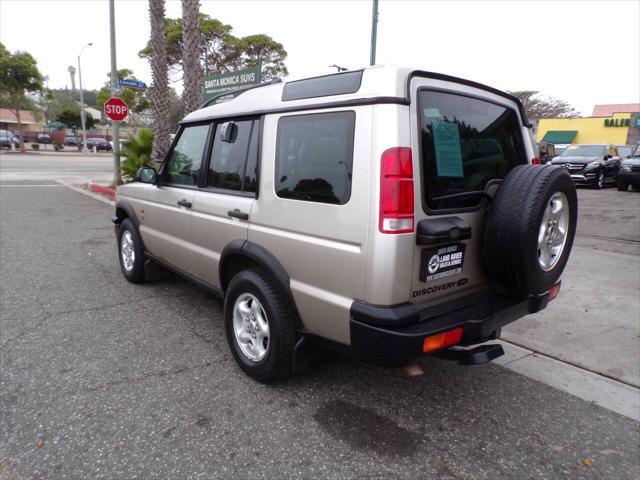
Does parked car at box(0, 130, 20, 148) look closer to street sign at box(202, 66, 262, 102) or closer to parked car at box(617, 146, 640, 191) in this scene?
street sign at box(202, 66, 262, 102)

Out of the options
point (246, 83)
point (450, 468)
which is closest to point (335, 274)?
point (450, 468)

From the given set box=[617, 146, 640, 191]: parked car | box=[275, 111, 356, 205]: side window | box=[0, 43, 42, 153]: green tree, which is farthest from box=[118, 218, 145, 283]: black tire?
box=[0, 43, 42, 153]: green tree

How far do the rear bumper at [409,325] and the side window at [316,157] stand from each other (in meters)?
0.65

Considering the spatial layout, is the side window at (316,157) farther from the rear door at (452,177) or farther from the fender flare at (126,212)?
the fender flare at (126,212)

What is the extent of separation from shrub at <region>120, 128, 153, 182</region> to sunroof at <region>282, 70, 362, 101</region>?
10.4m

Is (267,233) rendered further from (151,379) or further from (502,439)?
(502,439)

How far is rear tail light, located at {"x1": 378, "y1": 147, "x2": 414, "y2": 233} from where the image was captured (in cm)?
216

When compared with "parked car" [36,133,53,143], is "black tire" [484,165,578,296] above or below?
below

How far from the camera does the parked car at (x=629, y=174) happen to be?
13.6 meters

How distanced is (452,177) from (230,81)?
34.0 ft

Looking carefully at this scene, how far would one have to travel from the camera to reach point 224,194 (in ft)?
10.8

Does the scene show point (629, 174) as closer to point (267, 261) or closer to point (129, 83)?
point (267, 261)

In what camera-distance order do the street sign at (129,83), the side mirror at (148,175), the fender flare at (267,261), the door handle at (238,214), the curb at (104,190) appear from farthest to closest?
the street sign at (129,83), the curb at (104,190), the side mirror at (148,175), the door handle at (238,214), the fender flare at (267,261)

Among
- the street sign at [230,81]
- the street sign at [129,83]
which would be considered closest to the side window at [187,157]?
the street sign at [230,81]
